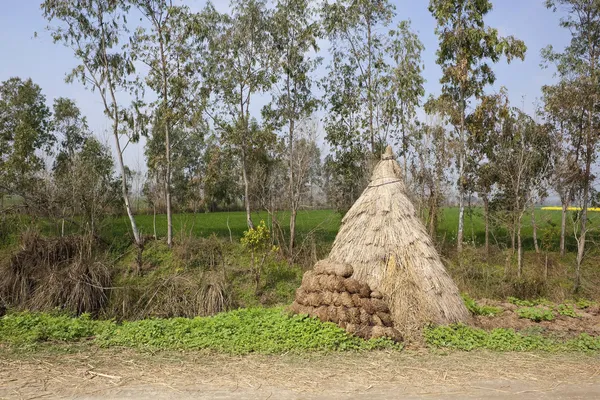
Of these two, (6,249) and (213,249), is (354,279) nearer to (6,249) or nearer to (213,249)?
(213,249)

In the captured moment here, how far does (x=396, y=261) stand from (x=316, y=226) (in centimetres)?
1157

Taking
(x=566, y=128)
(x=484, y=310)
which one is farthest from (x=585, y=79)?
(x=484, y=310)

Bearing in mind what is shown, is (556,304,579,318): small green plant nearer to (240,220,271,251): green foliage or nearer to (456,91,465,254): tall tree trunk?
(456,91,465,254): tall tree trunk

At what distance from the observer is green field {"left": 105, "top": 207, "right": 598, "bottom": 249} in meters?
18.7

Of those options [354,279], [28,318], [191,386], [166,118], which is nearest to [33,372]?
[191,386]

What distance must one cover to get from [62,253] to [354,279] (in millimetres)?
11177

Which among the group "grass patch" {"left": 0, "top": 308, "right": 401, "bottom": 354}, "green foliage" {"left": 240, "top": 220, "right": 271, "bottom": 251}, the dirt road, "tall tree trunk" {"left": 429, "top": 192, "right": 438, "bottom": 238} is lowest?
the dirt road

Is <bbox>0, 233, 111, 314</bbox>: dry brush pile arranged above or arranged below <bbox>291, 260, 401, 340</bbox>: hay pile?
below

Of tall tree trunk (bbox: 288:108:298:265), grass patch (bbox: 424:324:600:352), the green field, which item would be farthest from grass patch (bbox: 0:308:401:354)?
the green field

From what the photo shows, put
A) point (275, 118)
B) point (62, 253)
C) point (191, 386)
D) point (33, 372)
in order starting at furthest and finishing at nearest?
point (275, 118) < point (62, 253) < point (33, 372) < point (191, 386)

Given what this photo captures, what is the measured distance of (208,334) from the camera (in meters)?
7.32

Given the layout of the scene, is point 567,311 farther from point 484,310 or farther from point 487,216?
point 487,216

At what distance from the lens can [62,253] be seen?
15742mm

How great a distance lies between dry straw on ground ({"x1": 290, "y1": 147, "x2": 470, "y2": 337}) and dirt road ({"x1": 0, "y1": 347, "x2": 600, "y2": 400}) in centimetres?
94
